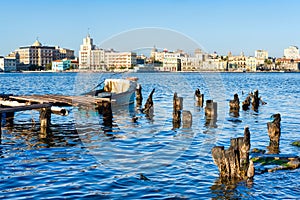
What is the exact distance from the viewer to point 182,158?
16.9 metres

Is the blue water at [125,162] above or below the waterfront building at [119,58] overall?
below

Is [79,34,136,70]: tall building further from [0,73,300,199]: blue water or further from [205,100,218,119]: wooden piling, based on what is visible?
[0,73,300,199]: blue water

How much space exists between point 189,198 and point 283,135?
508 inches

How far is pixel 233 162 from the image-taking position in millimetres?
13273

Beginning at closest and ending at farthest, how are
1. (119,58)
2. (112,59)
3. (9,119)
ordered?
(9,119), (119,58), (112,59)

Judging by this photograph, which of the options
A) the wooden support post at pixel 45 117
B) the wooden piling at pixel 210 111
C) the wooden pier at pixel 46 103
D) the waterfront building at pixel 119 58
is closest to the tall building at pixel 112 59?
the waterfront building at pixel 119 58

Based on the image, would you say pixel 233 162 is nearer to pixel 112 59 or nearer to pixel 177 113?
pixel 177 113

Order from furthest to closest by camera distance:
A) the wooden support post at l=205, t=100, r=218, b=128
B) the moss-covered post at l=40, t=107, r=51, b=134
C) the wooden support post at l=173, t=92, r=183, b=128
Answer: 1. the wooden support post at l=205, t=100, r=218, b=128
2. the wooden support post at l=173, t=92, r=183, b=128
3. the moss-covered post at l=40, t=107, r=51, b=134

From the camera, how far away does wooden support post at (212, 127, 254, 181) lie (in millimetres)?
13234

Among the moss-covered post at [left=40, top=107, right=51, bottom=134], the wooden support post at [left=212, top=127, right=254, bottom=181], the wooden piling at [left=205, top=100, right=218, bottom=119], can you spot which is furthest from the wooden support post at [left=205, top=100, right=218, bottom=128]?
the wooden support post at [left=212, top=127, right=254, bottom=181]

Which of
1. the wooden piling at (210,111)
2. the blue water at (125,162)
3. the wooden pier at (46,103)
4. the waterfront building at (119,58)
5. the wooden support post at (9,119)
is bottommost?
the blue water at (125,162)

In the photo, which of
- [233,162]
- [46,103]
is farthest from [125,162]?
[46,103]

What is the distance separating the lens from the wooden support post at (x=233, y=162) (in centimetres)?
1323

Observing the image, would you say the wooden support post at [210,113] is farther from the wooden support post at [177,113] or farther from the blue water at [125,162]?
the wooden support post at [177,113]
